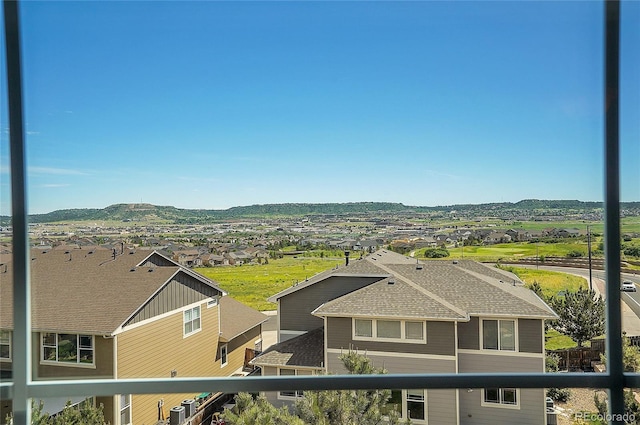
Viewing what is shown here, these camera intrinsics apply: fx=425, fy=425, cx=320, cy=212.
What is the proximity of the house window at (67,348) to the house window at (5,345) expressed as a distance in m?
0.14

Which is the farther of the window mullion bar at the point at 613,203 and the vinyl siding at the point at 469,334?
the vinyl siding at the point at 469,334

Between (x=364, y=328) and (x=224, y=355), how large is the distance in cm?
72

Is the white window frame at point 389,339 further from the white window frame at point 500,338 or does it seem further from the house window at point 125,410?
the house window at point 125,410

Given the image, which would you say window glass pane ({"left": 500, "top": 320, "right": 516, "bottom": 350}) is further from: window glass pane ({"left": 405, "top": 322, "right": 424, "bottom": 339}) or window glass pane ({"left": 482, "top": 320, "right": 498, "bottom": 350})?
window glass pane ({"left": 405, "top": 322, "right": 424, "bottom": 339})

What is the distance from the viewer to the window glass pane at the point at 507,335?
1861 millimetres

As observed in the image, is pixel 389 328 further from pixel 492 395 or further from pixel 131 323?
pixel 131 323

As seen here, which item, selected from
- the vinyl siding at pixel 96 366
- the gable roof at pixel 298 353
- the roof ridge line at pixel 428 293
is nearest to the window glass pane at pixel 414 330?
the roof ridge line at pixel 428 293

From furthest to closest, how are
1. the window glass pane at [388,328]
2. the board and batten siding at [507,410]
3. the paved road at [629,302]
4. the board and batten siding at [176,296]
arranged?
the board and batten siding at [176,296] → the window glass pane at [388,328] → the board and batten siding at [507,410] → the paved road at [629,302]

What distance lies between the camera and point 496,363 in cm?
185

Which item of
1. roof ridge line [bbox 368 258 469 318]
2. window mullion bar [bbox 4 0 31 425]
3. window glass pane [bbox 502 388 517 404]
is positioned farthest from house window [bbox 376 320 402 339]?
window mullion bar [bbox 4 0 31 425]

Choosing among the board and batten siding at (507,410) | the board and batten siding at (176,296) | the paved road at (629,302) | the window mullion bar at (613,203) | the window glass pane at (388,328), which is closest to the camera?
the window mullion bar at (613,203)

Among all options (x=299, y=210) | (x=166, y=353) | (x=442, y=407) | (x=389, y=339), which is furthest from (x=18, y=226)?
(x=442, y=407)

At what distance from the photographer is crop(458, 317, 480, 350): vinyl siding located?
187 centimetres

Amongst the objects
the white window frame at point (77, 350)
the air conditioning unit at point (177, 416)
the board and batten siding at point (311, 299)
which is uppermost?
the board and batten siding at point (311, 299)
